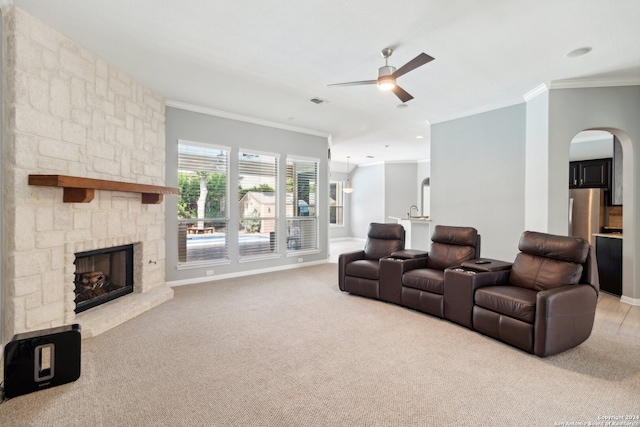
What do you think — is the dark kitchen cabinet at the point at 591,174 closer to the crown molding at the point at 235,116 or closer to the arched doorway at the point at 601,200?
the arched doorway at the point at 601,200

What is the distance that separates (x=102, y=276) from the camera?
4.01 meters

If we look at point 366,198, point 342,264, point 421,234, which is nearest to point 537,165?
point 421,234

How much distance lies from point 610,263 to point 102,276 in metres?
7.25

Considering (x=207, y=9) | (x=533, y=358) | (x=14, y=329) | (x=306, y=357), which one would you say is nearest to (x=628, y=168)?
(x=533, y=358)

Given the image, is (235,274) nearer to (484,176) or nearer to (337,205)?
(484,176)

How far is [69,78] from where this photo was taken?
3287 mm

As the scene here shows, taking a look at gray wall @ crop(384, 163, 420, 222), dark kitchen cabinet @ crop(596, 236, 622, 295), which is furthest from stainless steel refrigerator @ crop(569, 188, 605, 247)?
gray wall @ crop(384, 163, 420, 222)

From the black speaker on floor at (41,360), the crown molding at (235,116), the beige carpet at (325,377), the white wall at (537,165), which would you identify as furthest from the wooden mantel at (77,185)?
the white wall at (537,165)

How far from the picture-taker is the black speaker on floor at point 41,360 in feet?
7.20

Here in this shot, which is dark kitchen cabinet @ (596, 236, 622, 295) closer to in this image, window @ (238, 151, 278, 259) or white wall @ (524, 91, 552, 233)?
white wall @ (524, 91, 552, 233)

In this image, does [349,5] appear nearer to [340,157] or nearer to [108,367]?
[108,367]

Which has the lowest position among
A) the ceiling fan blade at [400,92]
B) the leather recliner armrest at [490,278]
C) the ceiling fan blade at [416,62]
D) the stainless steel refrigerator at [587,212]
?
the leather recliner armrest at [490,278]

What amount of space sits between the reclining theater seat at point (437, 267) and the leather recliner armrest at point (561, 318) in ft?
3.49

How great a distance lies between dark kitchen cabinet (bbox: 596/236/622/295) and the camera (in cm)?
460
